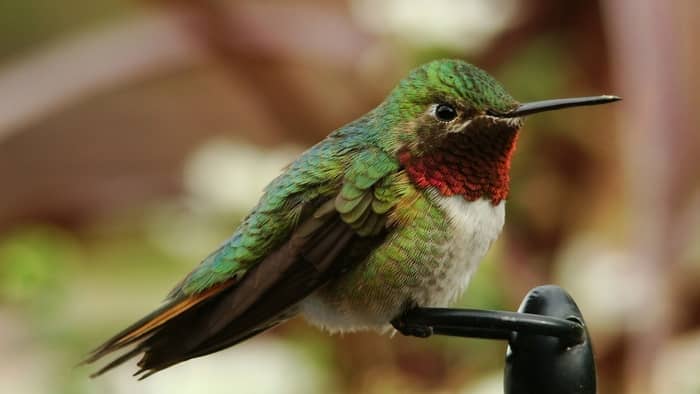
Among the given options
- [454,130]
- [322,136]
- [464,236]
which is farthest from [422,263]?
[322,136]

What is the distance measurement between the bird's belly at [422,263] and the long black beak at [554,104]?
0.64 ft

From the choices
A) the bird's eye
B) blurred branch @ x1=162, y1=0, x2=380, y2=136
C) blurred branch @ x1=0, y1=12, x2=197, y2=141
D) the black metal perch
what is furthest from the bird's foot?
blurred branch @ x1=0, y1=12, x2=197, y2=141

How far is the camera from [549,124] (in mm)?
3035

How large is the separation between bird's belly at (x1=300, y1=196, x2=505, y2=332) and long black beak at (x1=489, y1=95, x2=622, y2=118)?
0.64 feet

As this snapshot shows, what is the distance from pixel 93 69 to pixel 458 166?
89.4 inches

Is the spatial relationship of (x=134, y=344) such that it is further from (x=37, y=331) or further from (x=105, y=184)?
(x=105, y=184)

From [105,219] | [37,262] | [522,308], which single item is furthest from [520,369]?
[105,219]

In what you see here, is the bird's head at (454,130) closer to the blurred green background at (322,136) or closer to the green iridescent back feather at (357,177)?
the green iridescent back feather at (357,177)

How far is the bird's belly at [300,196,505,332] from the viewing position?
5.83 ft

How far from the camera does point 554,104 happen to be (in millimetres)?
1524

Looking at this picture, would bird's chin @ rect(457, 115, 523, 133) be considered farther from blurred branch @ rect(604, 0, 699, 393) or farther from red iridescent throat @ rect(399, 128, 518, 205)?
blurred branch @ rect(604, 0, 699, 393)

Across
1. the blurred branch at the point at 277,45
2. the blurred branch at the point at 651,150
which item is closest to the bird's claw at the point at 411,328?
the blurred branch at the point at 651,150

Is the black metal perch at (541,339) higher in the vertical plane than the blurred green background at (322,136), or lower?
lower

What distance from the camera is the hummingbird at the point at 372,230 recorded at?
5.66 ft
